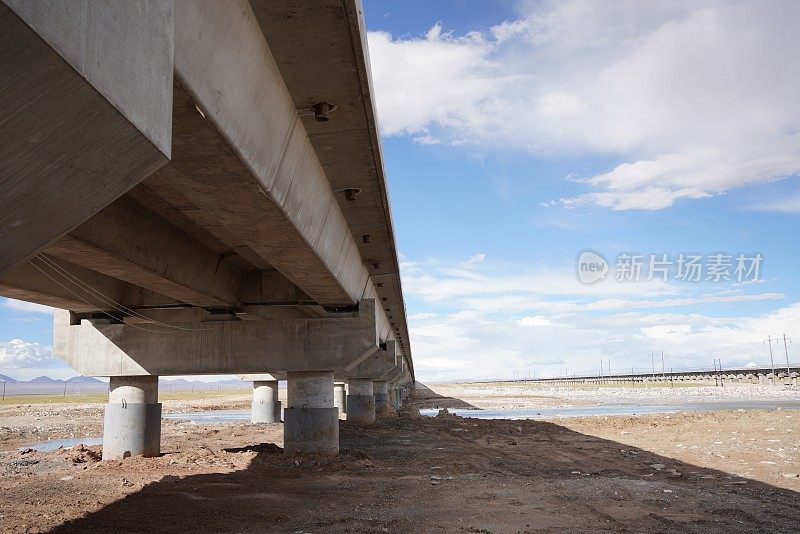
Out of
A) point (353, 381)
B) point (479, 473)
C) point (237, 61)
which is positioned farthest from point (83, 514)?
point (353, 381)

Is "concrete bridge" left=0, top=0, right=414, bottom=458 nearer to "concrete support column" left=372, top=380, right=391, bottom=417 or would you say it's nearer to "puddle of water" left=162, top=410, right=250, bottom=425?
"puddle of water" left=162, top=410, right=250, bottom=425

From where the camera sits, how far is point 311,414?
1688cm

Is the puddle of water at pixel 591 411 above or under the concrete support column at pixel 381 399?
under

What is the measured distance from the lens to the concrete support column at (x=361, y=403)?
120 feet

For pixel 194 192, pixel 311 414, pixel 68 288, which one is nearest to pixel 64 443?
pixel 311 414

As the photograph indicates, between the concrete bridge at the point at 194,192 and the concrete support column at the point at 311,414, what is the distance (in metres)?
0.04

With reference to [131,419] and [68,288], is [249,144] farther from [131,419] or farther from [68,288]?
[131,419]

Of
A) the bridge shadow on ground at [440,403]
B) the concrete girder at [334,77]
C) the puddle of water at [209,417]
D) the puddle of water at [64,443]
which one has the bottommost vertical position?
the bridge shadow on ground at [440,403]

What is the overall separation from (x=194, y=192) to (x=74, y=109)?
370 cm

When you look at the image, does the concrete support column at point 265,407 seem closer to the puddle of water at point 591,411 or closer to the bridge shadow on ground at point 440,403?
the puddle of water at point 591,411

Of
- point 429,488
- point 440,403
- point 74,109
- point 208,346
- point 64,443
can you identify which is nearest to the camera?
point 74,109

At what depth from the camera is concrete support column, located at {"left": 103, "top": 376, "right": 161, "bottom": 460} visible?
15.9m

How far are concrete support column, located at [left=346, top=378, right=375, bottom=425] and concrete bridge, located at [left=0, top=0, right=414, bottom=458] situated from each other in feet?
62.6

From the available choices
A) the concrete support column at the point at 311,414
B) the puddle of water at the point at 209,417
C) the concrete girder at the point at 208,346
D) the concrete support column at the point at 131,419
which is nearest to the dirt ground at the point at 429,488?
the concrete support column at the point at 311,414
